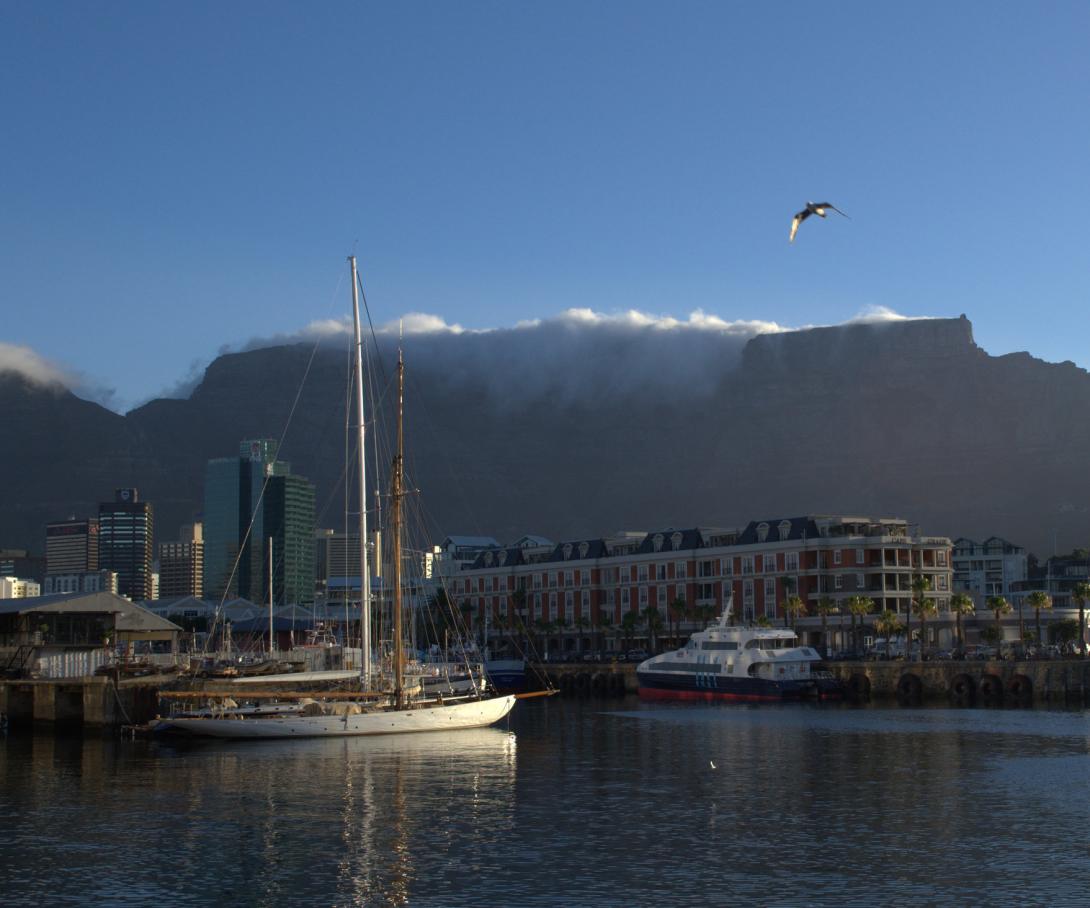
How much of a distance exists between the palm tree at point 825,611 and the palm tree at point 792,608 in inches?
83.7

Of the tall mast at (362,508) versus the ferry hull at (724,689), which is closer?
the tall mast at (362,508)

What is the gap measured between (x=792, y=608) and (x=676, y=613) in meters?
19.7

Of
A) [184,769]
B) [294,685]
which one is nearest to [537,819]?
[184,769]

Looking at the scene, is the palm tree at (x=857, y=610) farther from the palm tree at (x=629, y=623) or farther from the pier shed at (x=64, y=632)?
the pier shed at (x=64, y=632)

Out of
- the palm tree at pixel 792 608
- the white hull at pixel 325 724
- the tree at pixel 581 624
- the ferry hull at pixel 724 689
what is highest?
the palm tree at pixel 792 608

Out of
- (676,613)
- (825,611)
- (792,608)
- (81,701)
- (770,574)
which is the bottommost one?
(81,701)

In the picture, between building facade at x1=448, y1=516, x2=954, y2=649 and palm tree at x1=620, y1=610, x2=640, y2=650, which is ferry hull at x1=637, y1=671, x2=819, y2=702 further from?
palm tree at x1=620, y1=610, x2=640, y2=650

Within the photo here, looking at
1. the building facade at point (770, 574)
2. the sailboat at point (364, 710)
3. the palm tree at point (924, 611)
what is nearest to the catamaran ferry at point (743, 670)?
the palm tree at point (924, 611)

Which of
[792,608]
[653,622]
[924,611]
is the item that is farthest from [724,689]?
[653,622]

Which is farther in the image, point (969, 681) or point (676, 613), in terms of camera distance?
point (676, 613)

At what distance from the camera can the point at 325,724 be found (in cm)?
8569

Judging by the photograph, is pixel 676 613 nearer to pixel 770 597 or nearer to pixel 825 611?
pixel 770 597

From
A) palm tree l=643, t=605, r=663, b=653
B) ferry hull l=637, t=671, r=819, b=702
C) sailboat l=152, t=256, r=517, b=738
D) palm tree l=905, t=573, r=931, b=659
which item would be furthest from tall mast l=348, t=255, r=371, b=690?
palm tree l=643, t=605, r=663, b=653

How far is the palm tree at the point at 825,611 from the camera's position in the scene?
155250mm
